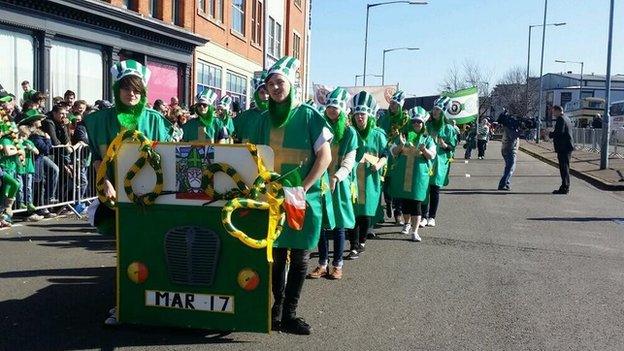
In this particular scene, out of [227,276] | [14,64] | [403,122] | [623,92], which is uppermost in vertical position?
[623,92]

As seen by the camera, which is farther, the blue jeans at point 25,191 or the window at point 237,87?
the window at point 237,87

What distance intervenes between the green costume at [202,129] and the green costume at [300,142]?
10.7 ft

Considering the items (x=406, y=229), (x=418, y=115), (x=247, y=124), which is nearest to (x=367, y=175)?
(x=418, y=115)

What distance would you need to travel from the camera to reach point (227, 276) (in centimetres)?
455

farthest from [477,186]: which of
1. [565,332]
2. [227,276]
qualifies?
[227,276]

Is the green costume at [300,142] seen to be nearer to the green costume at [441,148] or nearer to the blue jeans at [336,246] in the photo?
the blue jeans at [336,246]

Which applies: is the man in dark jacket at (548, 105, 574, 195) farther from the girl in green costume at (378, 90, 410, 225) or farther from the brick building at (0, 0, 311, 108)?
the brick building at (0, 0, 311, 108)

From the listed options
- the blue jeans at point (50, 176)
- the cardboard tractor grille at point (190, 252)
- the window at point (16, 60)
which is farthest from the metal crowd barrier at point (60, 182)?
the cardboard tractor grille at point (190, 252)

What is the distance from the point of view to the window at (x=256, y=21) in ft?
99.9

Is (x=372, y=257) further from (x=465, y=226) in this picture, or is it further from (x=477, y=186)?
(x=477, y=186)

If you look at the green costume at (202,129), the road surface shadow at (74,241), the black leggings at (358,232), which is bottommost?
the road surface shadow at (74,241)

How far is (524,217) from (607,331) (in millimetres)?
6659

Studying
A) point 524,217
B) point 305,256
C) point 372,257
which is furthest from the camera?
point 524,217

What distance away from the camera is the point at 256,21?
3095cm
